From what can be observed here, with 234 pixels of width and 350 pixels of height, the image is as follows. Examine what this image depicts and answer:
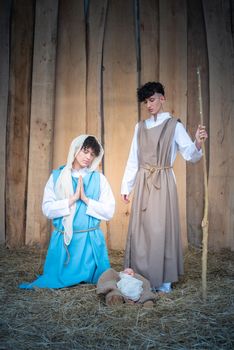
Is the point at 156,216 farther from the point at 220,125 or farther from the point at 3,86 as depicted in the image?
the point at 3,86

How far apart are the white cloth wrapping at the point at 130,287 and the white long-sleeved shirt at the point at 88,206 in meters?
0.69

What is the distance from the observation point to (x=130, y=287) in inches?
140

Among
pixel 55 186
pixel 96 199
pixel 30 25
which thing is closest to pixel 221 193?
pixel 96 199

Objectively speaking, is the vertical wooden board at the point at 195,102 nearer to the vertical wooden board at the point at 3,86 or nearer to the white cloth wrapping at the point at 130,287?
the white cloth wrapping at the point at 130,287

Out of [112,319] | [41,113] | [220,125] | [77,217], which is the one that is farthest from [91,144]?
[220,125]

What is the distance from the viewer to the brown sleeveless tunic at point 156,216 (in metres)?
4.01

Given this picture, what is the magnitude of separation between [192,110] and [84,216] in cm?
200

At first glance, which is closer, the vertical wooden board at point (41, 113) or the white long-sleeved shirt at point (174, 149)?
the white long-sleeved shirt at point (174, 149)

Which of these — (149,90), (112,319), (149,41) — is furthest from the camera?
(149,41)

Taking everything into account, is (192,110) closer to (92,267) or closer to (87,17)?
(87,17)

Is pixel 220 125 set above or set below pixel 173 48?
below

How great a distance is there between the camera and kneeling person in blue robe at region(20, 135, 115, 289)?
4.04 m

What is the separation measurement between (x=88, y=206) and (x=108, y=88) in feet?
5.90

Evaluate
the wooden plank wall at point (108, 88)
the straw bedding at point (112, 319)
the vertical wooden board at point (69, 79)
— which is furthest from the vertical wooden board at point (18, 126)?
the straw bedding at point (112, 319)
